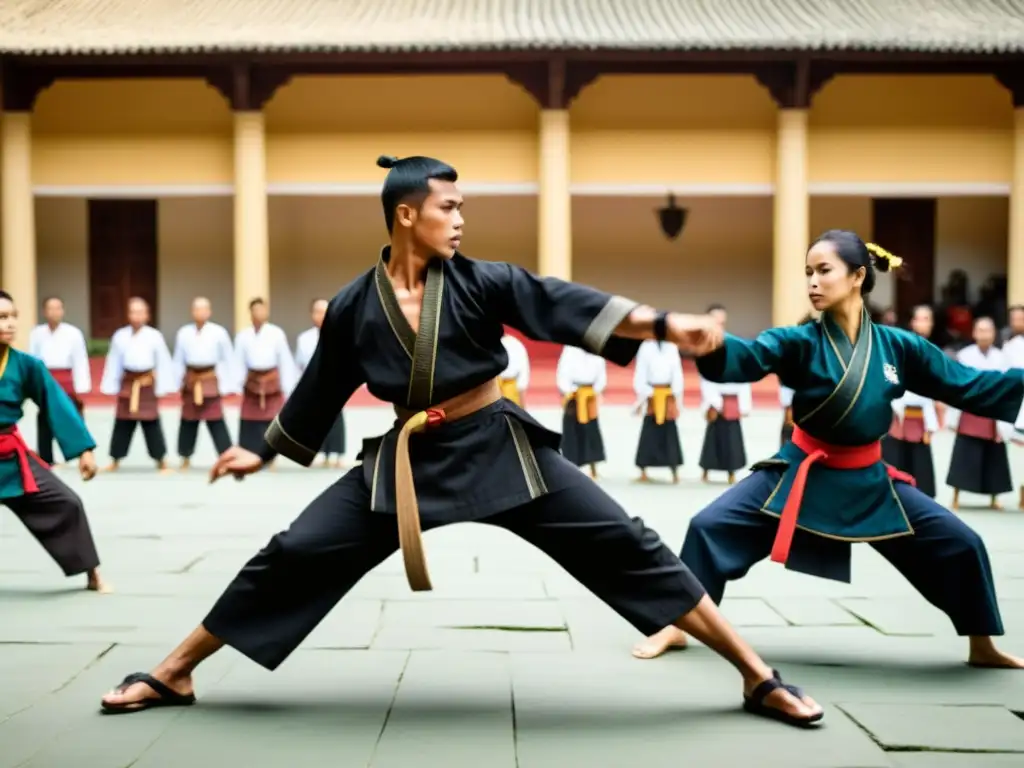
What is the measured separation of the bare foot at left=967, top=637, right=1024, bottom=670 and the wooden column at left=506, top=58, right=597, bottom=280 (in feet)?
39.9

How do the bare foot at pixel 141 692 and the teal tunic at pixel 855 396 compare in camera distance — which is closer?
the bare foot at pixel 141 692

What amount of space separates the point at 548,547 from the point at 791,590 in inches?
80.9

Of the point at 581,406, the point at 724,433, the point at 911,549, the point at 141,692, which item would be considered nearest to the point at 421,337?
the point at 141,692

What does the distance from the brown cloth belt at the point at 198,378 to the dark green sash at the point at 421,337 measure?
22.9ft

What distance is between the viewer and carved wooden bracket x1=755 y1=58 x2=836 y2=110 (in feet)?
51.8

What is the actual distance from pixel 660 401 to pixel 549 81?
7543mm

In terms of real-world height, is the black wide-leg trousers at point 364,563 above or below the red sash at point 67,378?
below

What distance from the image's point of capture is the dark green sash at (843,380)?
147 inches

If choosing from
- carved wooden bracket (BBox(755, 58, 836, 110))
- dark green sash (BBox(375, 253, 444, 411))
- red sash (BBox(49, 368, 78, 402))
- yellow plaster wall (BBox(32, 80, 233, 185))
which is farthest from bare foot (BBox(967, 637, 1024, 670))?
yellow plaster wall (BBox(32, 80, 233, 185))

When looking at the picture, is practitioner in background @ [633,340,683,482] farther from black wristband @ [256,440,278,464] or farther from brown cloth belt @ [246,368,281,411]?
black wristband @ [256,440,278,464]

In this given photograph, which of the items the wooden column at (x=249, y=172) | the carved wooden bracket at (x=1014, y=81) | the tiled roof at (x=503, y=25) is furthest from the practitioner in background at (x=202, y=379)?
the carved wooden bracket at (x=1014, y=81)

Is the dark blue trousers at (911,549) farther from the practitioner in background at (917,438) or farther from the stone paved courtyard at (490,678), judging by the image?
the practitioner in background at (917,438)

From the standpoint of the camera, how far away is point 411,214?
3.33 m

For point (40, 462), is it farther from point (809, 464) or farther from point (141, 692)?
point (809, 464)
